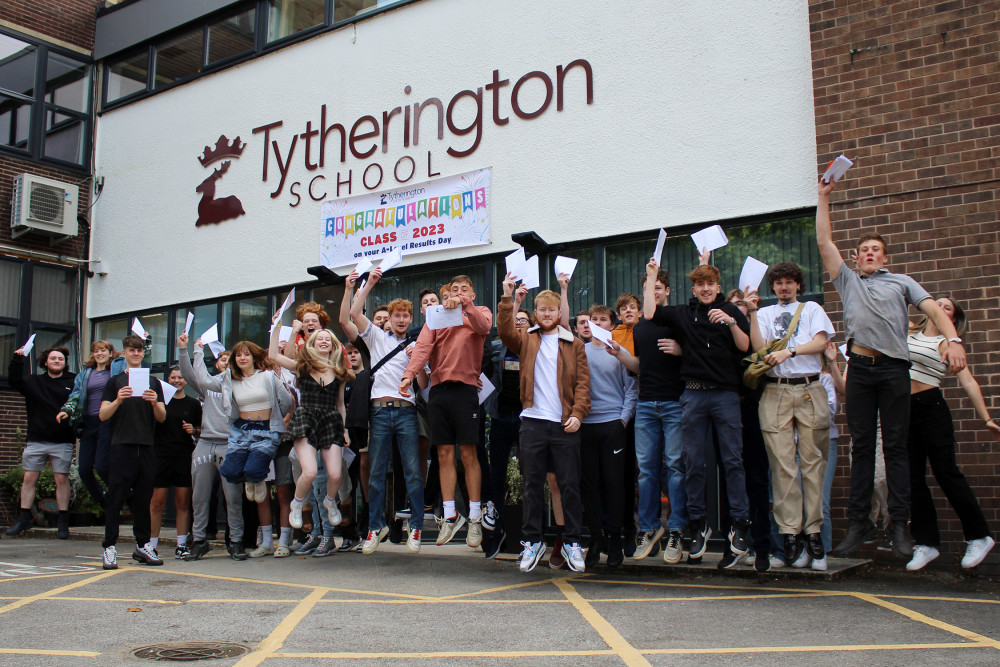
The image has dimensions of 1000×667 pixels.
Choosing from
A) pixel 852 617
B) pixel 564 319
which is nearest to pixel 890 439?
pixel 852 617

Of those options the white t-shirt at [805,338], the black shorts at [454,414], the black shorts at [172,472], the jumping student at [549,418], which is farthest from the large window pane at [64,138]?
the white t-shirt at [805,338]

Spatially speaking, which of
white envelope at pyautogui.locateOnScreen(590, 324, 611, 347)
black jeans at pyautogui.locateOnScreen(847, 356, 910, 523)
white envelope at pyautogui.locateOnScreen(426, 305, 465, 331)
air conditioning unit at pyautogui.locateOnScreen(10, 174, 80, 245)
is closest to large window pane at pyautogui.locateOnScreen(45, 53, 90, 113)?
air conditioning unit at pyautogui.locateOnScreen(10, 174, 80, 245)

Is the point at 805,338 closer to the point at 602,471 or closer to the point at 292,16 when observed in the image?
the point at 602,471

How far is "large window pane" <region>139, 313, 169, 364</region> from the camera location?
45.1 ft

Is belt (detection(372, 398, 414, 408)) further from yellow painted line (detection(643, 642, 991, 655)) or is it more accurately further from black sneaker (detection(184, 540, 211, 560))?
yellow painted line (detection(643, 642, 991, 655))

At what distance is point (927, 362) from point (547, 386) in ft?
9.04

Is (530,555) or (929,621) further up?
(530,555)

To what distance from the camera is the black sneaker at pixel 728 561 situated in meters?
6.47

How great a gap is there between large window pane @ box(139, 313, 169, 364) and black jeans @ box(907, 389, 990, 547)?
10.8 meters

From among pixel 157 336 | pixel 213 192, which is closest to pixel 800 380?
pixel 213 192

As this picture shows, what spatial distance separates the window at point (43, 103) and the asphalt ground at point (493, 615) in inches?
368

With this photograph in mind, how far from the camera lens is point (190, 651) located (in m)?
4.39

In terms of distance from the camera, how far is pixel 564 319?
731 cm

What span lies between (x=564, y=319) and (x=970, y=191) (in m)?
3.65
